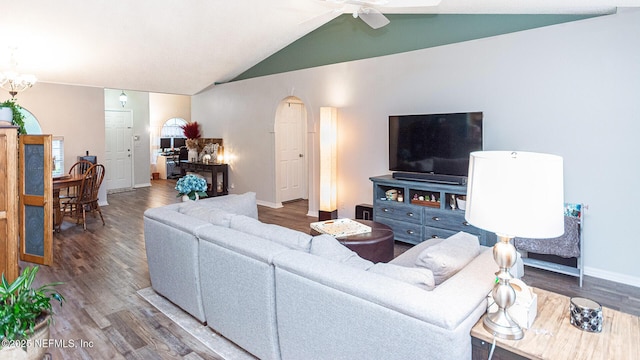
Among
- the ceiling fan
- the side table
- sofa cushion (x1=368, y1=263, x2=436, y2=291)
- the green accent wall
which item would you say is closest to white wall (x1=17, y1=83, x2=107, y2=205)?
the green accent wall

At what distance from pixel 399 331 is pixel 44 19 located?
17.7 feet

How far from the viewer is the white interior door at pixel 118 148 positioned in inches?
365

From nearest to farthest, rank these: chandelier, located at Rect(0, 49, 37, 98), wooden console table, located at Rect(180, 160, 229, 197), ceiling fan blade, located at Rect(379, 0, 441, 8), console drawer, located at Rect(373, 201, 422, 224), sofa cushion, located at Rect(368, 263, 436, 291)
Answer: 1. sofa cushion, located at Rect(368, 263, 436, 291)
2. ceiling fan blade, located at Rect(379, 0, 441, 8)
3. console drawer, located at Rect(373, 201, 422, 224)
4. chandelier, located at Rect(0, 49, 37, 98)
5. wooden console table, located at Rect(180, 160, 229, 197)

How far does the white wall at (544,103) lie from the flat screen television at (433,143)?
0.34 meters

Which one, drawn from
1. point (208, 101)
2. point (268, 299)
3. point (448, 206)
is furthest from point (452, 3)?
point (208, 101)

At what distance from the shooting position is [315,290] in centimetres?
179

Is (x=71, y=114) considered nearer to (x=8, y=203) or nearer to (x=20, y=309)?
(x=8, y=203)

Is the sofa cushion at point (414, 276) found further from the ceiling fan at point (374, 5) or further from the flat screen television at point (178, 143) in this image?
the flat screen television at point (178, 143)

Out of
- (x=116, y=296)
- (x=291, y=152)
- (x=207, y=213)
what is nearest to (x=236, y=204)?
(x=207, y=213)

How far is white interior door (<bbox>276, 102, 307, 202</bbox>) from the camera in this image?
7.36m

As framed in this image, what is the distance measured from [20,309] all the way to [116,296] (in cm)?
145

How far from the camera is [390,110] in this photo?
207 inches

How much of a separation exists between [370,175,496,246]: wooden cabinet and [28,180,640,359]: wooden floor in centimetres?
34

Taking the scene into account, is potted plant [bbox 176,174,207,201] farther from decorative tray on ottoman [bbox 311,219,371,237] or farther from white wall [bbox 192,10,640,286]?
white wall [bbox 192,10,640,286]
